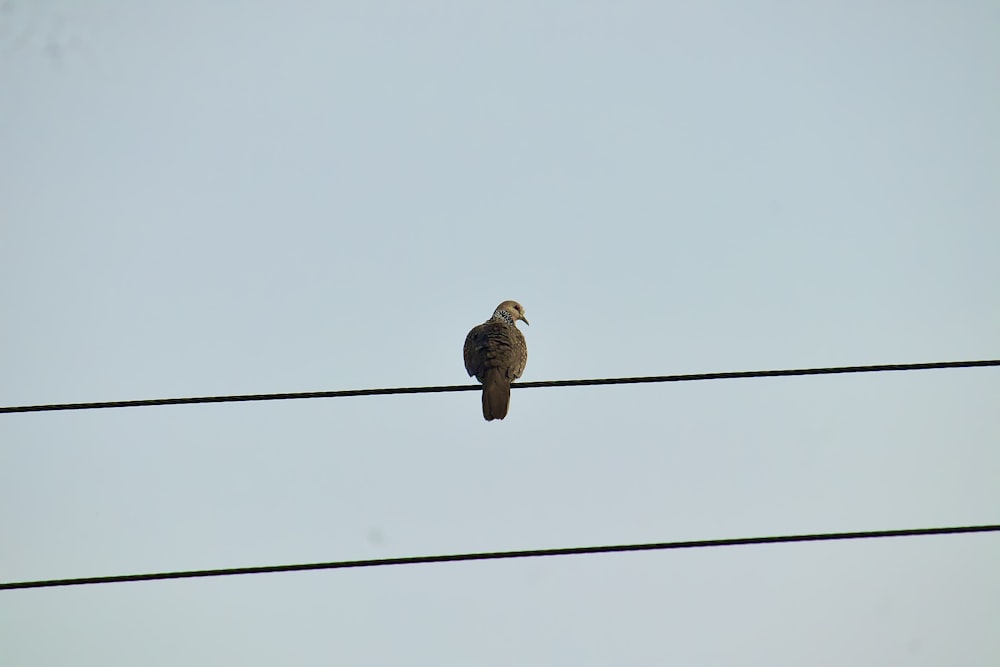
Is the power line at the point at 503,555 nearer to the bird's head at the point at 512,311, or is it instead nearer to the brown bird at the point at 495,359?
the brown bird at the point at 495,359

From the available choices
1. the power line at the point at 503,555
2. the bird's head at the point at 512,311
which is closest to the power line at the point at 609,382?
the power line at the point at 503,555

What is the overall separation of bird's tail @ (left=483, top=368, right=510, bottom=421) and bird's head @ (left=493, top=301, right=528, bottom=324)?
8.01ft

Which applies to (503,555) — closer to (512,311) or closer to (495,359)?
(495,359)

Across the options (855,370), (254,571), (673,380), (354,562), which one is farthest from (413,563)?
(855,370)

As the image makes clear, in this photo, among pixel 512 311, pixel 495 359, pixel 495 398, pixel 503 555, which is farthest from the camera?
pixel 512 311

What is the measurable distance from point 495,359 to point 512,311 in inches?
97.9

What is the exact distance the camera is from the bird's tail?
9.59 m

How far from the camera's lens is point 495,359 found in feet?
33.1

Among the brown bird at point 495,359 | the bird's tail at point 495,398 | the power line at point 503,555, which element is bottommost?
the power line at point 503,555

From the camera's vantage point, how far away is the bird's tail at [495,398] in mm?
9594

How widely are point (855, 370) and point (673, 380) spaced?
3.26 ft

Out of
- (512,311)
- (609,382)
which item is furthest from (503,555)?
(512,311)

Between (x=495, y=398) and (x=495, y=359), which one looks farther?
(x=495, y=359)

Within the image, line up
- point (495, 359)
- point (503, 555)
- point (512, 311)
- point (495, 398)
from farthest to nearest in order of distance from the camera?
point (512, 311)
point (495, 359)
point (495, 398)
point (503, 555)
